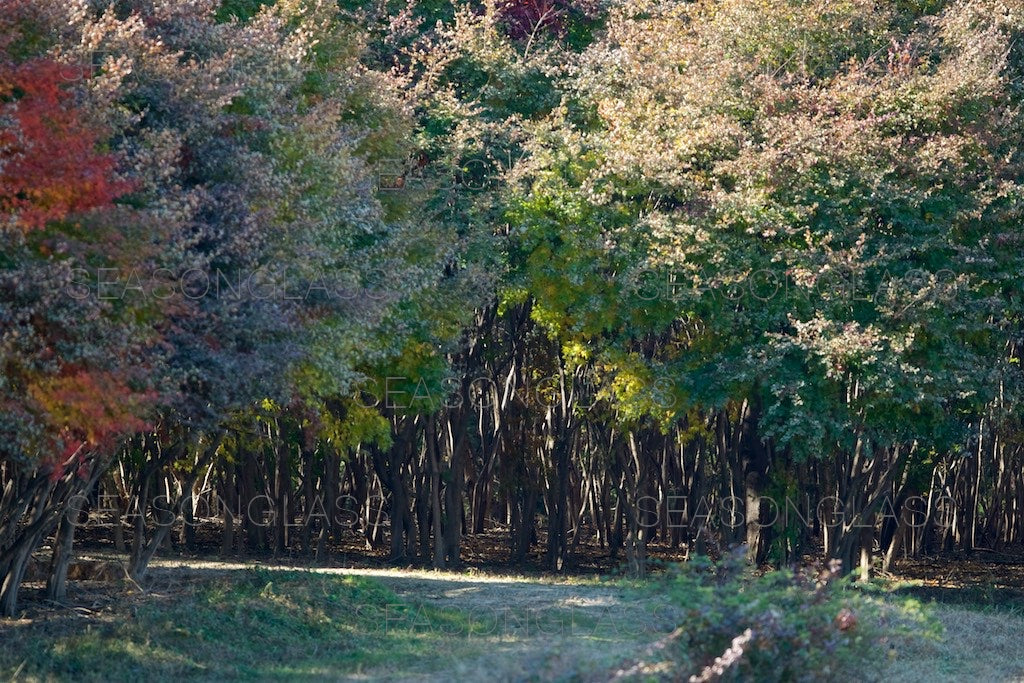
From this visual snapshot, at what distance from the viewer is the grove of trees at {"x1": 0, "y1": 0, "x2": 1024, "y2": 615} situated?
10234 mm

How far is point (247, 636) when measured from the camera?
11969mm

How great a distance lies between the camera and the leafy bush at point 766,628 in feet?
24.7

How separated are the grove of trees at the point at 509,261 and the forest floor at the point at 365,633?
1.42 metres

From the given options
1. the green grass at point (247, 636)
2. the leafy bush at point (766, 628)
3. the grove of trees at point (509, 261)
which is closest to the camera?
the leafy bush at point (766, 628)

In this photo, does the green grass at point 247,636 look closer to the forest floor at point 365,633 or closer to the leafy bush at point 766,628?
the forest floor at point 365,633

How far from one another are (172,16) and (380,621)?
673cm

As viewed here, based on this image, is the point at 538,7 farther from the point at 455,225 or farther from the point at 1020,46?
the point at 1020,46

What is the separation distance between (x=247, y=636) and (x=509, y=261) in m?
9.34

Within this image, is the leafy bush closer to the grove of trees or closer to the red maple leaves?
the grove of trees

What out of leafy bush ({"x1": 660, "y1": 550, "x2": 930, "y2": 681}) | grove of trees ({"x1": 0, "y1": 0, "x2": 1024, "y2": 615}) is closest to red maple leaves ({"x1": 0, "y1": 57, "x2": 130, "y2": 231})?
grove of trees ({"x1": 0, "y1": 0, "x2": 1024, "y2": 615})

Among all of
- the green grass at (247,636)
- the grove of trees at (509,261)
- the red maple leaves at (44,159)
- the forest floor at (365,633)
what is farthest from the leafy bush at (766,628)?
Answer: the red maple leaves at (44,159)

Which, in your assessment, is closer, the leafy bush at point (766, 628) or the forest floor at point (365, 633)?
the leafy bush at point (766, 628)

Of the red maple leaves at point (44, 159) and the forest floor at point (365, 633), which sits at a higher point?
the red maple leaves at point (44, 159)

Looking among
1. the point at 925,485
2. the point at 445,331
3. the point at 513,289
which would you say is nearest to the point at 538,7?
the point at 513,289
